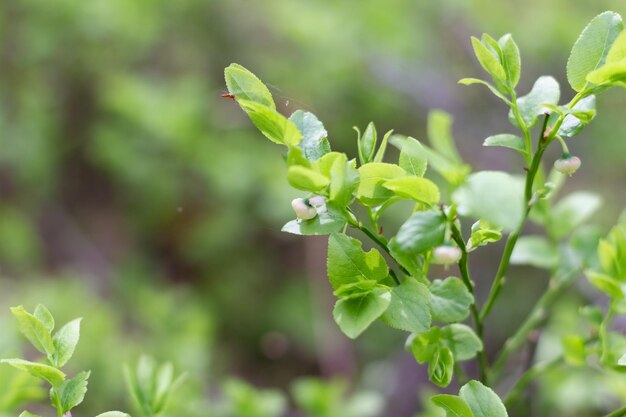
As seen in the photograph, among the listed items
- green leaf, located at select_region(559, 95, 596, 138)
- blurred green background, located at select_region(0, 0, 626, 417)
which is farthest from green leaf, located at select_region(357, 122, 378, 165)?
blurred green background, located at select_region(0, 0, 626, 417)

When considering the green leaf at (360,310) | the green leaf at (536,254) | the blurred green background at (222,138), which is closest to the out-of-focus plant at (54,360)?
the green leaf at (360,310)

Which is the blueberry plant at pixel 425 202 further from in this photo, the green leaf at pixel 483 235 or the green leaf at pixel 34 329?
the green leaf at pixel 34 329

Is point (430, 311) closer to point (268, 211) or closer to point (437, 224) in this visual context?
point (437, 224)

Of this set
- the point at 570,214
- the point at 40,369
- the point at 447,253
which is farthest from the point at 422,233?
the point at 570,214

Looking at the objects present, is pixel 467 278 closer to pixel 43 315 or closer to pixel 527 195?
pixel 527 195

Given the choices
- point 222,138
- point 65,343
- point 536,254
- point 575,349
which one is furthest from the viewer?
point 222,138
